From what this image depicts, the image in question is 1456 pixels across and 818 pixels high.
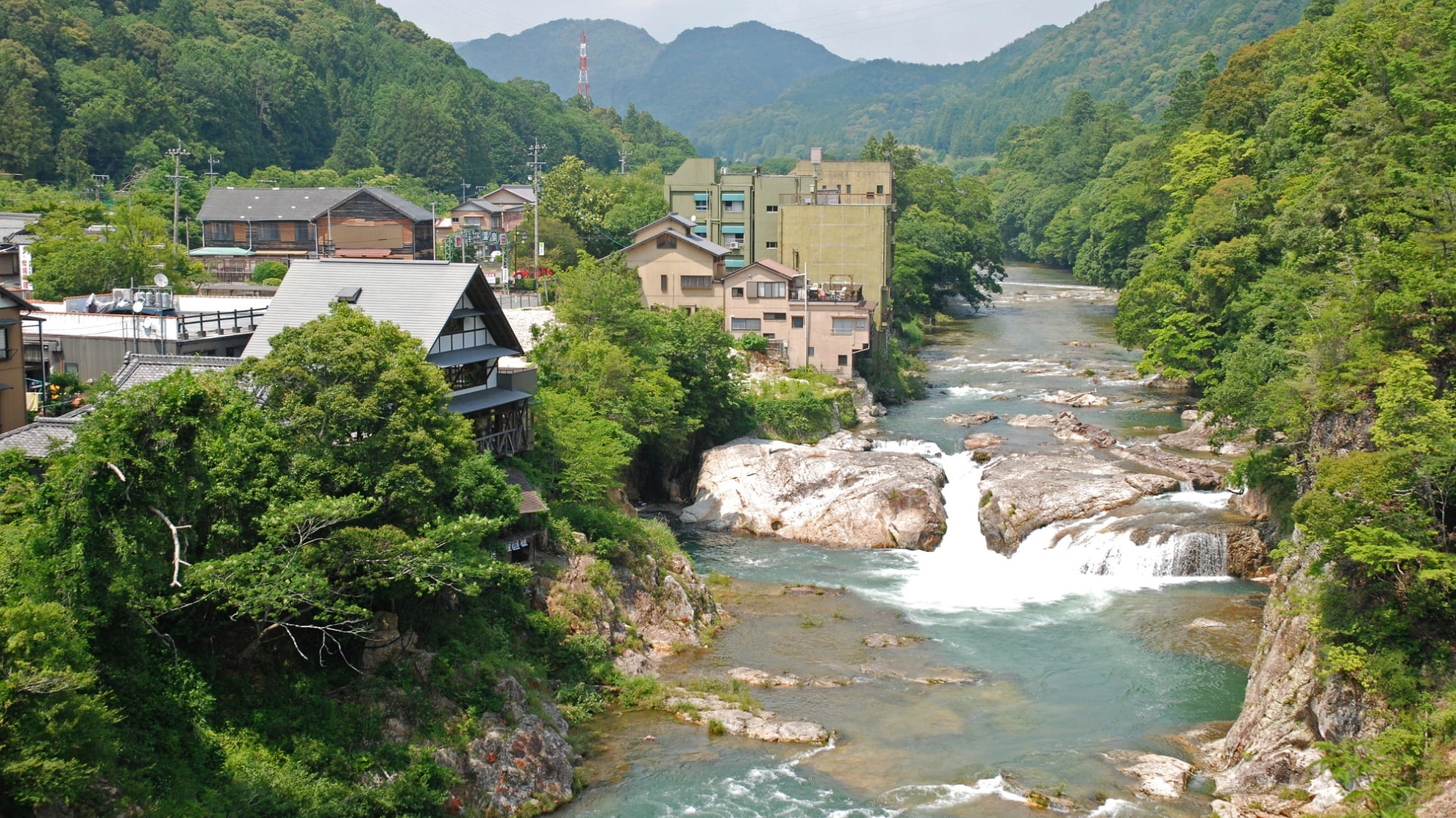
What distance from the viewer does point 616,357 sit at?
4419 centimetres

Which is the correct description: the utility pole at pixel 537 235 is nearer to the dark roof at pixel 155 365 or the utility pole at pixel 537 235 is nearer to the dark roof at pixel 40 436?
the dark roof at pixel 155 365

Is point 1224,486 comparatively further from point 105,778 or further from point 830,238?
point 105,778

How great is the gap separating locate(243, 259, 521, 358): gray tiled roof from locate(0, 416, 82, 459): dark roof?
5.55 metres

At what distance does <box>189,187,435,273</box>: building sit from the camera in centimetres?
7038

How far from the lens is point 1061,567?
39656 millimetres

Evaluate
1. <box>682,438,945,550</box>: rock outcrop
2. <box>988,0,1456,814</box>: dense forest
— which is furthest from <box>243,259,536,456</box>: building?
<box>988,0,1456,814</box>: dense forest

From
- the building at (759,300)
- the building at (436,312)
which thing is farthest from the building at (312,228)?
the building at (436,312)

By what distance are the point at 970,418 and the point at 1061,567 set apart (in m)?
18.7

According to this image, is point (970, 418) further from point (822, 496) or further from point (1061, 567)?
point (1061, 567)

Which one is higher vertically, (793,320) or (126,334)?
(793,320)

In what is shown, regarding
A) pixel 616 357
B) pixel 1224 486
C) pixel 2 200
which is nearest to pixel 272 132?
pixel 2 200

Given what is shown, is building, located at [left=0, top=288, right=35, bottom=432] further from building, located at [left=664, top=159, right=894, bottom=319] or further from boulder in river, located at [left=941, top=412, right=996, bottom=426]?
building, located at [left=664, top=159, right=894, bottom=319]

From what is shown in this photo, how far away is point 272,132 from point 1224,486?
103160 mm

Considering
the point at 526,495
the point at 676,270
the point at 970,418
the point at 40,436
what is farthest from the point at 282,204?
the point at 40,436
